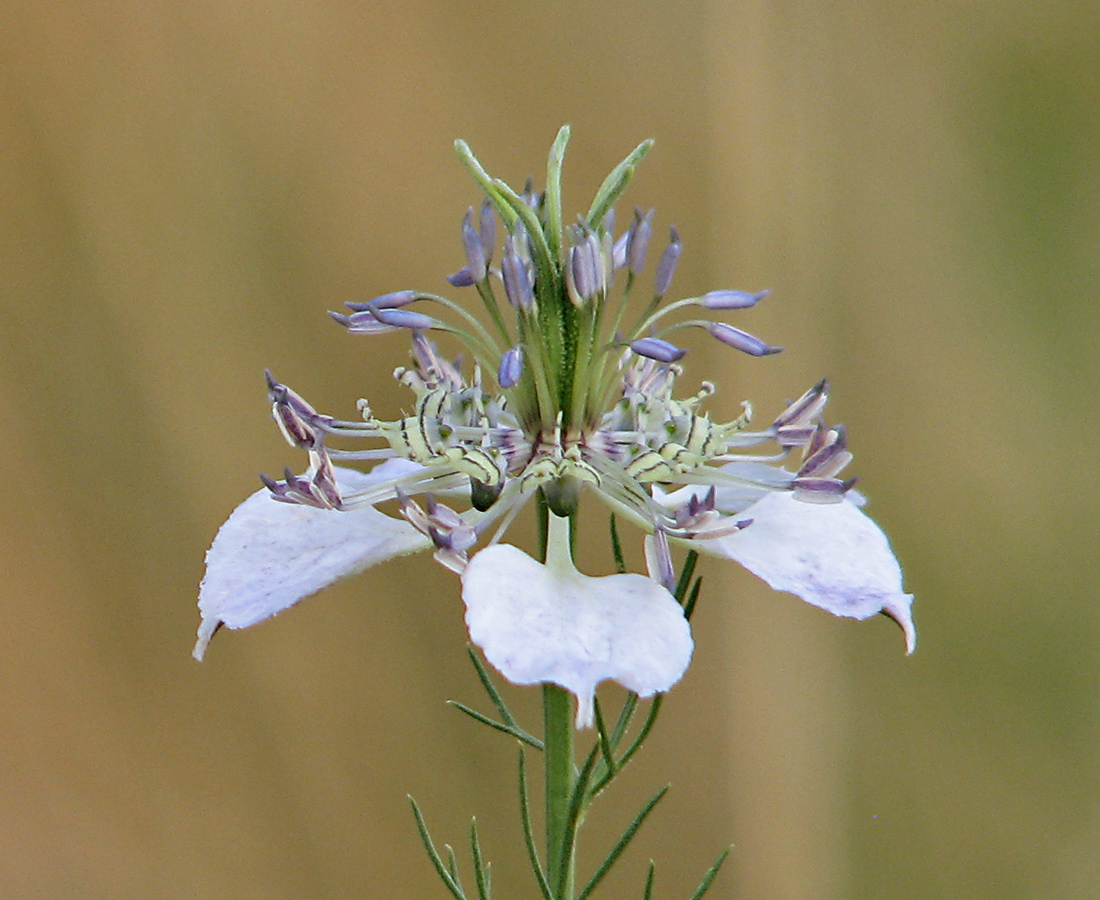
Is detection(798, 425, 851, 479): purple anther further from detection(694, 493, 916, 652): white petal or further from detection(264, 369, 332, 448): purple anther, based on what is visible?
detection(264, 369, 332, 448): purple anther

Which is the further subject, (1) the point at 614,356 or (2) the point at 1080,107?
(2) the point at 1080,107

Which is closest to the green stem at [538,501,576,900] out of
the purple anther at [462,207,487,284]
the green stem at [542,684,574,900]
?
the green stem at [542,684,574,900]

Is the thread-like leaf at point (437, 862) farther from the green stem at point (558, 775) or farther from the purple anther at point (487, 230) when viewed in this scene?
the purple anther at point (487, 230)

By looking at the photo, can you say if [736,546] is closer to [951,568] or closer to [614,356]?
[614,356]

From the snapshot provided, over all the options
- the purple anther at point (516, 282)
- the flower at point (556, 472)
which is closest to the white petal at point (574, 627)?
the flower at point (556, 472)

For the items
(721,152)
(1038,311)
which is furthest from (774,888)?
(721,152)

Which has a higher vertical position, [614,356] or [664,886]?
[614,356]

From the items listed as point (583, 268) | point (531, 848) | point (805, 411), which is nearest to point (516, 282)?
point (583, 268)
